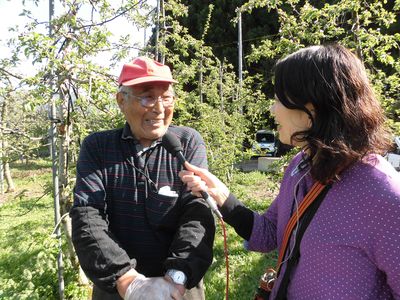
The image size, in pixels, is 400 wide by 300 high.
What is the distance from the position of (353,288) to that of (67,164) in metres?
2.52

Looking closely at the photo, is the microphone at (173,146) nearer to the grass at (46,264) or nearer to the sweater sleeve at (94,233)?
the sweater sleeve at (94,233)

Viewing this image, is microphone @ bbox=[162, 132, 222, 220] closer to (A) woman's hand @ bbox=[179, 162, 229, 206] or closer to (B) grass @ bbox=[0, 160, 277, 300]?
(A) woman's hand @ bbox=[179, 162, 229, 206]

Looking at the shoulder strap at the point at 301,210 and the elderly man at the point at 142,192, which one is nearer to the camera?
the shoulder strap at the point at 301,210

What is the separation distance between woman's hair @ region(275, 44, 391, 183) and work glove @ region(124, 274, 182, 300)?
70 centimetres

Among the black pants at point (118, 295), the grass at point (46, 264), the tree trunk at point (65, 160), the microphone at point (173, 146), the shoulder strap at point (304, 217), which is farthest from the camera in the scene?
the tree trunk at point (65, 160)

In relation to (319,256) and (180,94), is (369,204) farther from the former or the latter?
(180,94)

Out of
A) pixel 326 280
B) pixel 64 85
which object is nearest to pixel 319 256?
pixel 326 280

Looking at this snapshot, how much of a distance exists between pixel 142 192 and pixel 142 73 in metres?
0.54

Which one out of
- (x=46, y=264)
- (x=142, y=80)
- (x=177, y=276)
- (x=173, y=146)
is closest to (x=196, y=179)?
(x=173, y=146)

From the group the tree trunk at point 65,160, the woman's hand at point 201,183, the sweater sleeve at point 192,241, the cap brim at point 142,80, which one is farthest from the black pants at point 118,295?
the tree trunk at point 65,160

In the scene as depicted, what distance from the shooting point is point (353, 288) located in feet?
3.98

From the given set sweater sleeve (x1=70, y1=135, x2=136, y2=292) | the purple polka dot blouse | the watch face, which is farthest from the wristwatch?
the purple polka dot blouse

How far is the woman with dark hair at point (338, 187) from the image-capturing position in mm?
1193

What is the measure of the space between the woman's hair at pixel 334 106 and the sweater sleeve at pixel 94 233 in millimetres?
838
